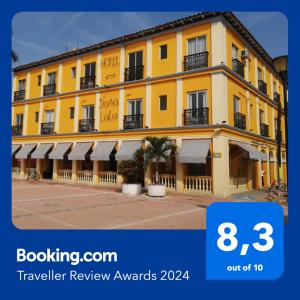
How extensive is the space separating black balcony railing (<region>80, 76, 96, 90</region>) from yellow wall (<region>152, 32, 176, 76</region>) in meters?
5.77

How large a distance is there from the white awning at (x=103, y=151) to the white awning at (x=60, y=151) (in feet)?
10.7

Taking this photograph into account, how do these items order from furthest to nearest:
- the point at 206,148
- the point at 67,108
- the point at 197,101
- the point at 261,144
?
the point at 67,108
the point at 261,144
the point at 197,101
the point at 206,148

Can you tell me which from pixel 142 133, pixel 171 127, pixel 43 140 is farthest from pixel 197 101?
pixel 43 140

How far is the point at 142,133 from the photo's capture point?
20.0 m

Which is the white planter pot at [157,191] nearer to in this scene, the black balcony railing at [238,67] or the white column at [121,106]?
the white column at [121,106]

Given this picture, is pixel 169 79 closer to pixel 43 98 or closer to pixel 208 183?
pixel 208 183

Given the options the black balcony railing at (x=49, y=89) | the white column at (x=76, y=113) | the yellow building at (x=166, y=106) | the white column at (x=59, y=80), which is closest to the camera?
the yellow building at (x=166, y=106)

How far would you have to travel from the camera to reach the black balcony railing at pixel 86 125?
23111mm

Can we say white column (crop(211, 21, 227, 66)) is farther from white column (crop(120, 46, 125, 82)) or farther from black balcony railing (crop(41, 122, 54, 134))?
black balcony railing (crop(41, 122, 54, 134))

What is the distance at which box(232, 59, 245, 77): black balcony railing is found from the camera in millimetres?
18484

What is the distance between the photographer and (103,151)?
69.9ft

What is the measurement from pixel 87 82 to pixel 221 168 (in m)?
13.1

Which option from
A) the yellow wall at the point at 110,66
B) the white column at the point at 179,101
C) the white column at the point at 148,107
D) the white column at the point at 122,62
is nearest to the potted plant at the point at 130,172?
the white column at the point at 148,107

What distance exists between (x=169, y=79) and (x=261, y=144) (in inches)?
340
